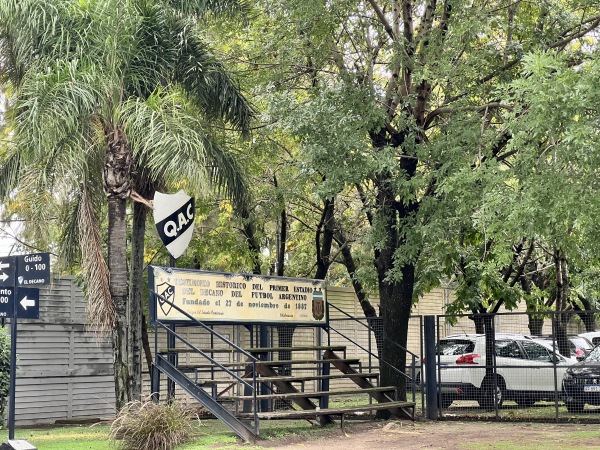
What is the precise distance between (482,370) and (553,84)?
8.76m

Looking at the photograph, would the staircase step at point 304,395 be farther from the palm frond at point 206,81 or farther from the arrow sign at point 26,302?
the palm frond at point 206,81

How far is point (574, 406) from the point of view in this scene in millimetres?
17250

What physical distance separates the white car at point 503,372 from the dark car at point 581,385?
205 mm

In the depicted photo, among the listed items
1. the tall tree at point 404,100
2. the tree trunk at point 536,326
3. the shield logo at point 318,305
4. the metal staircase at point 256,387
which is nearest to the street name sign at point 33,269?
the metal staircase at point 256,387

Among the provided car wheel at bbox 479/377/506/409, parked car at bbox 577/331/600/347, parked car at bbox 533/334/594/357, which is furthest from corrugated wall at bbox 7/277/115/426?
parked car at bbox 577/331/600/347

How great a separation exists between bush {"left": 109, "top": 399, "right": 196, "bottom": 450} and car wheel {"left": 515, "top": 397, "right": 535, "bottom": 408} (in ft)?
25.0

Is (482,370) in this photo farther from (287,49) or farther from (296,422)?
(287,49)

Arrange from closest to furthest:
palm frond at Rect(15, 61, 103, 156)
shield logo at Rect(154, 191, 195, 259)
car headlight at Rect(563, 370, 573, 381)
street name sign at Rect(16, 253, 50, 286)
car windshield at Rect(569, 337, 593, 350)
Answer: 1. street name sign at Rect(16, 253, 50, 286)
2. palm frond at Rect(15, 61, 103, 156)
3. shield logo at Rect(154, 191, 195, 259)
4. car headlight at Rect(563, 370, 573, 381)
5. car windshield at Rect(569, 337, 593, 350)

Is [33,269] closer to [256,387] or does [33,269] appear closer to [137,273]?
[137,273]

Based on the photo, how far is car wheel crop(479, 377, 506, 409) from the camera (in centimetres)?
1838

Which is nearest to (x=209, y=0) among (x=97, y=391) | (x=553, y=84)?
(x=553, y=84)

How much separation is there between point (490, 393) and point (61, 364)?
9.14 metres

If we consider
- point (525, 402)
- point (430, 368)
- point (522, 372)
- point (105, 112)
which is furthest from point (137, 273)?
point (525, 402)

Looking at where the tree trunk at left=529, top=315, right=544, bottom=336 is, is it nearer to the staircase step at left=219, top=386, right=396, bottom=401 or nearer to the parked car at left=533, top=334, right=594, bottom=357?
Answer: the parked car at left=533, top=334, right=594, bottom=357
